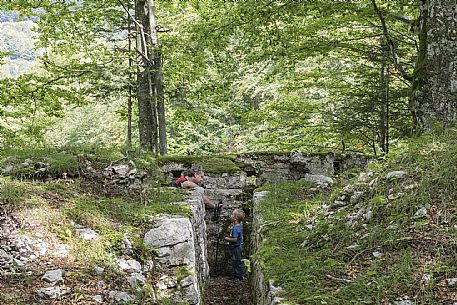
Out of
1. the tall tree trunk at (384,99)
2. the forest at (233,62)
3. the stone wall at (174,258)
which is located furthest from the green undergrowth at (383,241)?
the tall tree trunk at (384,99)

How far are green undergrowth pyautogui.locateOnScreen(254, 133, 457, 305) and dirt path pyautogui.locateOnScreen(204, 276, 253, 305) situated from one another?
2071 mm

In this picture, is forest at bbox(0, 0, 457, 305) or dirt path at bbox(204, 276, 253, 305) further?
dirt path at bbox(204, 276, 253, 305)

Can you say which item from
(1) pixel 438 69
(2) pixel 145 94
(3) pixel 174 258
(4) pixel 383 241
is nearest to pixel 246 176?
(2) pixel 145 94

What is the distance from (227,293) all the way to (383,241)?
418cm

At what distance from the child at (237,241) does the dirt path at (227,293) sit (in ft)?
0.83

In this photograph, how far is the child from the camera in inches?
299

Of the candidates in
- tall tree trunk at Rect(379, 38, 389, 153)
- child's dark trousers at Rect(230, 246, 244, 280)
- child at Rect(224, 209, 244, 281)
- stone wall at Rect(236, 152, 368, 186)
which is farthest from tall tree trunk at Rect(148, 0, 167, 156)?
tall tree trunk at Rect(379, 38, 389, 153)

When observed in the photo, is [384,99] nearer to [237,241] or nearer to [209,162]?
[209,162]

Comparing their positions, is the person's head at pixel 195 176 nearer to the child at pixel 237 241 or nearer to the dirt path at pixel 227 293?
the child at pixel 237 241

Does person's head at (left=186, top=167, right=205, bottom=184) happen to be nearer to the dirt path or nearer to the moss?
the moss

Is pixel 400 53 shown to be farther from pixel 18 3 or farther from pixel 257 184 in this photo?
pixel 18 3

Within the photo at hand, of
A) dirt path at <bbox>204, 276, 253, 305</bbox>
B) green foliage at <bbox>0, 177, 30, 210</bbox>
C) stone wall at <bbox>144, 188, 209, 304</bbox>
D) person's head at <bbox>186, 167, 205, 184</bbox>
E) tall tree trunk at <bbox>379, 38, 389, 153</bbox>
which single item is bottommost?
dirt path at <bbox>204, 276, 253, 305</bbox>

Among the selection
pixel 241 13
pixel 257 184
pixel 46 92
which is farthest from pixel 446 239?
pixel 46 92

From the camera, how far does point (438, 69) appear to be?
17.9 ft
